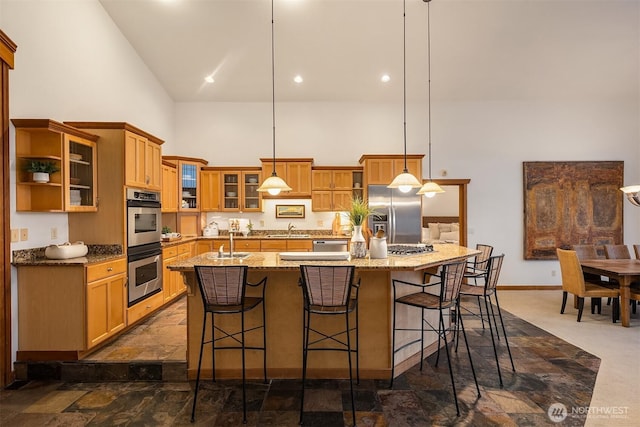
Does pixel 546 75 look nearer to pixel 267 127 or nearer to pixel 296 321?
pixel 267 127

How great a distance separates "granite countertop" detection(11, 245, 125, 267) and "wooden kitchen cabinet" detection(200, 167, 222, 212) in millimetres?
2798

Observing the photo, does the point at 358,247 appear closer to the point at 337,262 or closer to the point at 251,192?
the point at 337,262

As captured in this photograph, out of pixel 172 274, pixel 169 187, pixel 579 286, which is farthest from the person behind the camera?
pixel 169 187

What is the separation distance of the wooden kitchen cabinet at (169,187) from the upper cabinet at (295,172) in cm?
159

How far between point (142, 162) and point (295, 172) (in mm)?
2820

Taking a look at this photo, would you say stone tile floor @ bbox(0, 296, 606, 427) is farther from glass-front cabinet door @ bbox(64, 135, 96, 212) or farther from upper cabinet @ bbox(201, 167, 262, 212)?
upper cabinet @ bbox(201, 167, 262, 212)

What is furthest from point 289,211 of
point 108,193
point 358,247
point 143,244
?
point 358,247

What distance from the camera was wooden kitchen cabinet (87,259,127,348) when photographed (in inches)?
130

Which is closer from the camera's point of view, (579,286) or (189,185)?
(579,286)

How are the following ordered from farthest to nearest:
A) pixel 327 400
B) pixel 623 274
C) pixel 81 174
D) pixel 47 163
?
pixel 623 274, pixel 81 174, pixel 47 163, pixel 327 400

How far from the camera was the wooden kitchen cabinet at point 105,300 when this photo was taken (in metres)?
3.30

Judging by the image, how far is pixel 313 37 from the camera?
5.25 meters

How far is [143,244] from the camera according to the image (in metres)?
4.31

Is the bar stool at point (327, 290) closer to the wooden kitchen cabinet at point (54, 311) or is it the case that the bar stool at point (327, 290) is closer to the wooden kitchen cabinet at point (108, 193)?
the wooden kitchen cabinet at point (54, 311)
